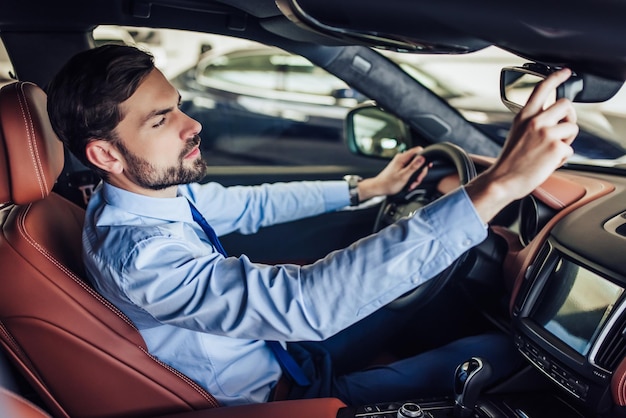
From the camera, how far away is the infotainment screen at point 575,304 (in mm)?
1521

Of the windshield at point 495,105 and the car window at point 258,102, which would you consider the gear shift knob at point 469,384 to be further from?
the car window at point 258,102

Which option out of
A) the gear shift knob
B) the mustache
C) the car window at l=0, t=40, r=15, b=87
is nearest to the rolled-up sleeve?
the mustache

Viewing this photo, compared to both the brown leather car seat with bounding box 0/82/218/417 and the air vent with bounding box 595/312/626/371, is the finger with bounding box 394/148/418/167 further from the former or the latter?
the brown leather car seat with bounding box 0/82/218/417

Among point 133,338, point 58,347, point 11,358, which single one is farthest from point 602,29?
point 11,358

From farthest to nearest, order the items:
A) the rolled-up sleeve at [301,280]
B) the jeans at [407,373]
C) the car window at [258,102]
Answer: the car window at [258,102], the jeans at [407,373], the rolled-up sleeve at [301,280]

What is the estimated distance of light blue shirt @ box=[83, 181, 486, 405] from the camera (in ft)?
4.32

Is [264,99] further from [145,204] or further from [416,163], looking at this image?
[145,204]

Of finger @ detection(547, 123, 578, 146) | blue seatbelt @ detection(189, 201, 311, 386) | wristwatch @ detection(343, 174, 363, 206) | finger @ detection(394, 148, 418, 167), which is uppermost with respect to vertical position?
finger @ detection(547, 123, 578, 146)

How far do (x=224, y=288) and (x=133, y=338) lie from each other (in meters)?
0.31

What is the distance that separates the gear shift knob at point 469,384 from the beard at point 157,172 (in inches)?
32.6

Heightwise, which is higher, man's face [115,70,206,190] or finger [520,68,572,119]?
finger [520,68,572,119]

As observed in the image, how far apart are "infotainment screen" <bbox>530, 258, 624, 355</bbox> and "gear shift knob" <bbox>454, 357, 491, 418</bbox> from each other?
21 cm

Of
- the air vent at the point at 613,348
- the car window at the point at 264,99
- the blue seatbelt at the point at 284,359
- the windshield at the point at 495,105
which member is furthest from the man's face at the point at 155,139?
the car window at the point at 264,99

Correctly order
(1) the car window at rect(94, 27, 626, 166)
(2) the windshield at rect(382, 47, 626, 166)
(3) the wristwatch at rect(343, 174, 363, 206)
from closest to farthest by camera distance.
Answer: (2) the windshield at rect(382, 47, 626, 166) < (3) the wristwatch at rect(343, 174, 363, 206) < (1) the car window at rect(94, 27, 626, 166)
